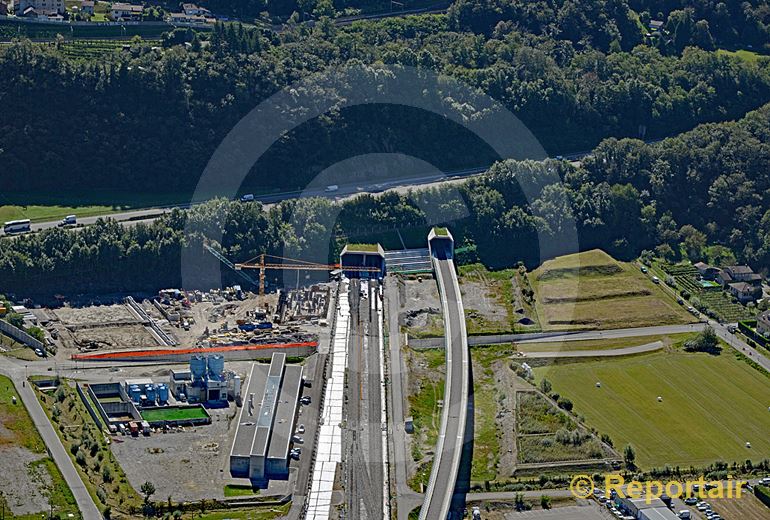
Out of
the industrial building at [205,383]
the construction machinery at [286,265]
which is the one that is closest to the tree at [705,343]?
the construction machinery at [286,265]

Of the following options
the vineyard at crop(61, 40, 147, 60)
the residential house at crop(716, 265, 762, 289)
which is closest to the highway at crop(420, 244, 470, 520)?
the residential house at crop(716, 265, 762, 289)

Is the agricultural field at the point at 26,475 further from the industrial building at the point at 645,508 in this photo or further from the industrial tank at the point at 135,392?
the industrial building at the point at 645,508

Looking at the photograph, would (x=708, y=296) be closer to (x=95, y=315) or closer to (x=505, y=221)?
(x=505, y=221)

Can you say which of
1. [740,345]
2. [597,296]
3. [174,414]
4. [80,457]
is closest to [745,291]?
[740,345]

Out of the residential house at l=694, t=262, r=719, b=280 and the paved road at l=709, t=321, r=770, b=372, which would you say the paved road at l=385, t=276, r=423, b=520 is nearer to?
the paved road at l=709, t=321, r=770, b=372

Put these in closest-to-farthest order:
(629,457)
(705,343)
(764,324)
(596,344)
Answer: (629,457)
(705,343)
(596,344)
(764,324)

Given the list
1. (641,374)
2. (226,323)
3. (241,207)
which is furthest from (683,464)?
(241,207)
